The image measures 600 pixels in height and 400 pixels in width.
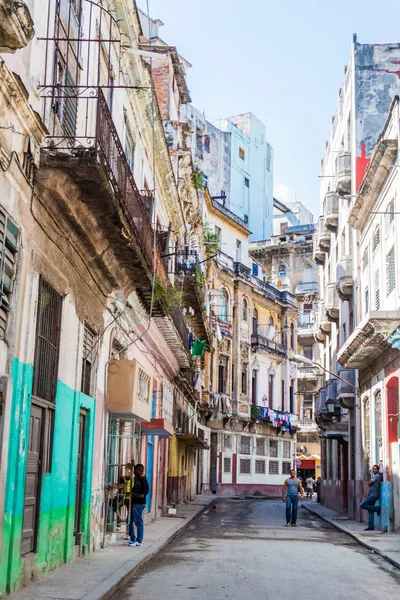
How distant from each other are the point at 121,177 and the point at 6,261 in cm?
438

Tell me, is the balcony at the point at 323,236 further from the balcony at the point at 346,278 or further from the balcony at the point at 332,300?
the balcony at the point at 346,278

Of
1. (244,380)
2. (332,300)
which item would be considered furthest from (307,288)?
(332,300)

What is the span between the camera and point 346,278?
26797mm

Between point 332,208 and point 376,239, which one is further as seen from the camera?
point 332,208

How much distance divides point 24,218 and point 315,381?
5172cm

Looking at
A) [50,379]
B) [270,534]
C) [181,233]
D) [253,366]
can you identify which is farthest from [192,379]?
[50,379]

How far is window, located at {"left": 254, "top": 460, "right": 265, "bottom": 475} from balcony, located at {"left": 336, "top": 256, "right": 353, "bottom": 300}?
24.7 metres

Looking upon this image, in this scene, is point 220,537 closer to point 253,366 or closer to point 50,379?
point 50,379

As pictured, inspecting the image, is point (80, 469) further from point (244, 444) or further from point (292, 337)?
point (292, 337)

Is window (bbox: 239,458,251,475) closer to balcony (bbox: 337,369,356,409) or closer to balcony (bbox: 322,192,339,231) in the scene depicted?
balcony (bbox: 322,192,339,231)

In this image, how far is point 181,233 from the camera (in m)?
27.7

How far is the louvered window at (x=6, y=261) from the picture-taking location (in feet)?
27.2

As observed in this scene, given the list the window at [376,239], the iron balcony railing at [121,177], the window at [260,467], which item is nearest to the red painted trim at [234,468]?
the window at [260,467]

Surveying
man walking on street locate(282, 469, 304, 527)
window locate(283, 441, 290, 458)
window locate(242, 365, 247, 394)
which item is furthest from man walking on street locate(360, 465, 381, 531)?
window locate(283, 441, 290, 458)
